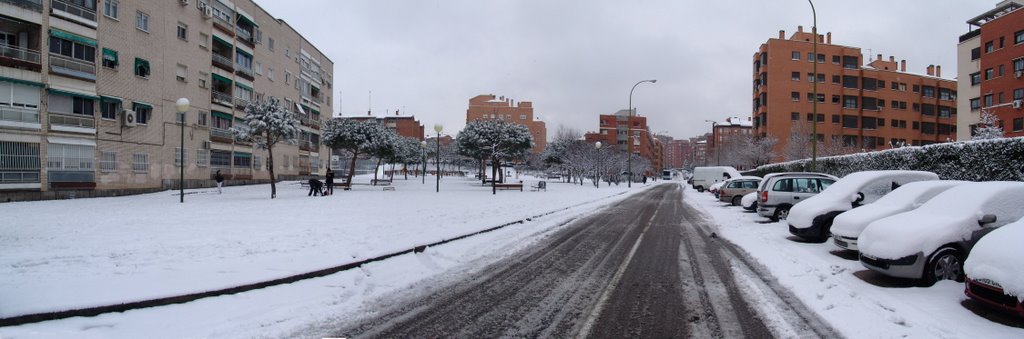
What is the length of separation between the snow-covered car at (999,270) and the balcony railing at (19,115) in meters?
31.5

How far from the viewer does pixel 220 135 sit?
37.3 meters

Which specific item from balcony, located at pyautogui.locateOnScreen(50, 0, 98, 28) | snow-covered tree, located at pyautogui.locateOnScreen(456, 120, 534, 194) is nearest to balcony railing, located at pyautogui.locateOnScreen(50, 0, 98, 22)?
balcony, located at pyautogui.locateOnScreen(50, 0, 98, 28)

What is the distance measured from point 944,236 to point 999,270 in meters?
1.60

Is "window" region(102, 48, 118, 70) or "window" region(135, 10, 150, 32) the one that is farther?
"window" region(135, 10, 150, 32)

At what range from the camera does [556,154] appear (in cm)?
5888

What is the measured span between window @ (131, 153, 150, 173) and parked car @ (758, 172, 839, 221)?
31351 millimetres

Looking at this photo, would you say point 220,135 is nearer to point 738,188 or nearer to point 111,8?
point 111,8

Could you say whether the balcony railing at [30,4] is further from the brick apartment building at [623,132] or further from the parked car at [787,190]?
the brick apartment building at [623,132]

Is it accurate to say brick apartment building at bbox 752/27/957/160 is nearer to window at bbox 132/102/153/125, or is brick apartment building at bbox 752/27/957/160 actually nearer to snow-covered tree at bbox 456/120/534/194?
snow-covered tree at bbox 456/120/534/194

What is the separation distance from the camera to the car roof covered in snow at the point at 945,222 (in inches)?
249

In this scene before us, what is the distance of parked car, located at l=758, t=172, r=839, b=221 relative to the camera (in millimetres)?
14531

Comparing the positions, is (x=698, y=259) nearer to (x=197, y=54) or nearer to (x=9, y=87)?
(x=9, y=87)

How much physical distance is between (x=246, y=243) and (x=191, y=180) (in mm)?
28566

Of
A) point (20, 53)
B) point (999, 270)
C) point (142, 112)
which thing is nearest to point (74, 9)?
point (20, 53)
